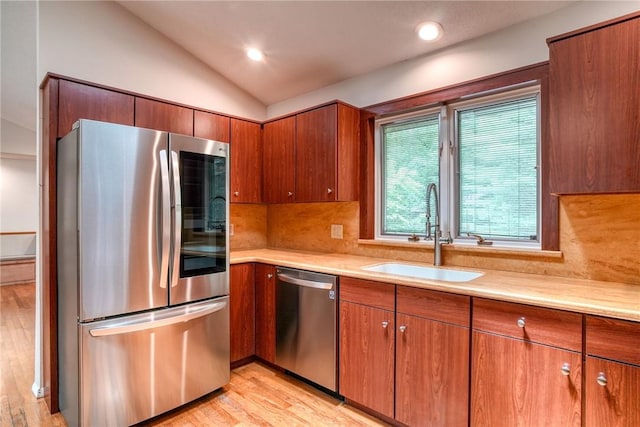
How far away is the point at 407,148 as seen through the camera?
8.88 feet

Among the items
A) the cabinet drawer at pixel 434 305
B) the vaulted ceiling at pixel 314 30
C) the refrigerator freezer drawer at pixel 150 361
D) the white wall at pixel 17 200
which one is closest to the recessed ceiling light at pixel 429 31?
the vaulted ceiling at pixel 314 30

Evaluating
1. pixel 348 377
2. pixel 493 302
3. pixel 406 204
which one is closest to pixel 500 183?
pixel 406 204

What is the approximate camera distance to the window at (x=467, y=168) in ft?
6.93

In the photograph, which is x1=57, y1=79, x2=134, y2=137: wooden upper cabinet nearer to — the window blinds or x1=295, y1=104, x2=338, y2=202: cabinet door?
x1=295, y1=104, x2=338, y2=202: cabinet door

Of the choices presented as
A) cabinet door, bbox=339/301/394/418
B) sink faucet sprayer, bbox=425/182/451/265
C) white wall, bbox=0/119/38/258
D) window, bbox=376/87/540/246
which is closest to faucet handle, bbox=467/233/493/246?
window, bbox=376/87/540/246

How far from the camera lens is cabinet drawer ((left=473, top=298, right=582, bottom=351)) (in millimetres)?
1363

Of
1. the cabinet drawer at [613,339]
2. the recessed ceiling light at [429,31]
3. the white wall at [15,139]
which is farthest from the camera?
the white wall at [15,139]

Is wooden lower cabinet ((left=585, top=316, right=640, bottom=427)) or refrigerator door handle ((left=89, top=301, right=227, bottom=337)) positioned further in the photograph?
refrigerator door handle ((left=89, top=301, right=227, bottom=337))

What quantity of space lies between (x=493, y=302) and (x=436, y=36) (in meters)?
1.77

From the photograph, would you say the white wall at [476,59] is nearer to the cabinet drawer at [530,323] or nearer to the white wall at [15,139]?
the cabinet drawer at [530,323]

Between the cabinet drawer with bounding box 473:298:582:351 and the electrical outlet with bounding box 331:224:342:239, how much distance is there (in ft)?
5.05

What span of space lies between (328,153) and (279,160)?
2.02 feet

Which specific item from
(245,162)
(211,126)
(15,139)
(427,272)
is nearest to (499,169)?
(427,272)

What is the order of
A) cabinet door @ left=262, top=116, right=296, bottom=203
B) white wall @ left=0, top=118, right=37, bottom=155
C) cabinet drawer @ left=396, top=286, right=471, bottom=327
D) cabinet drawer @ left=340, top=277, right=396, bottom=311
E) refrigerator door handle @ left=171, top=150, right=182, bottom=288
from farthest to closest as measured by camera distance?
white wall @ left=0, top=118, right=37, bottom=155 → cabinet door @ left=262, top=116, right=296, bottom=203 → refrigerator door handle @ left=171, top=150, right=182, bottom=288 → cabinet drawer @ left=340, top=277, right=396, bottom=311 → cabinet drawer @ left=396, top=286, right=471, bottom=327
